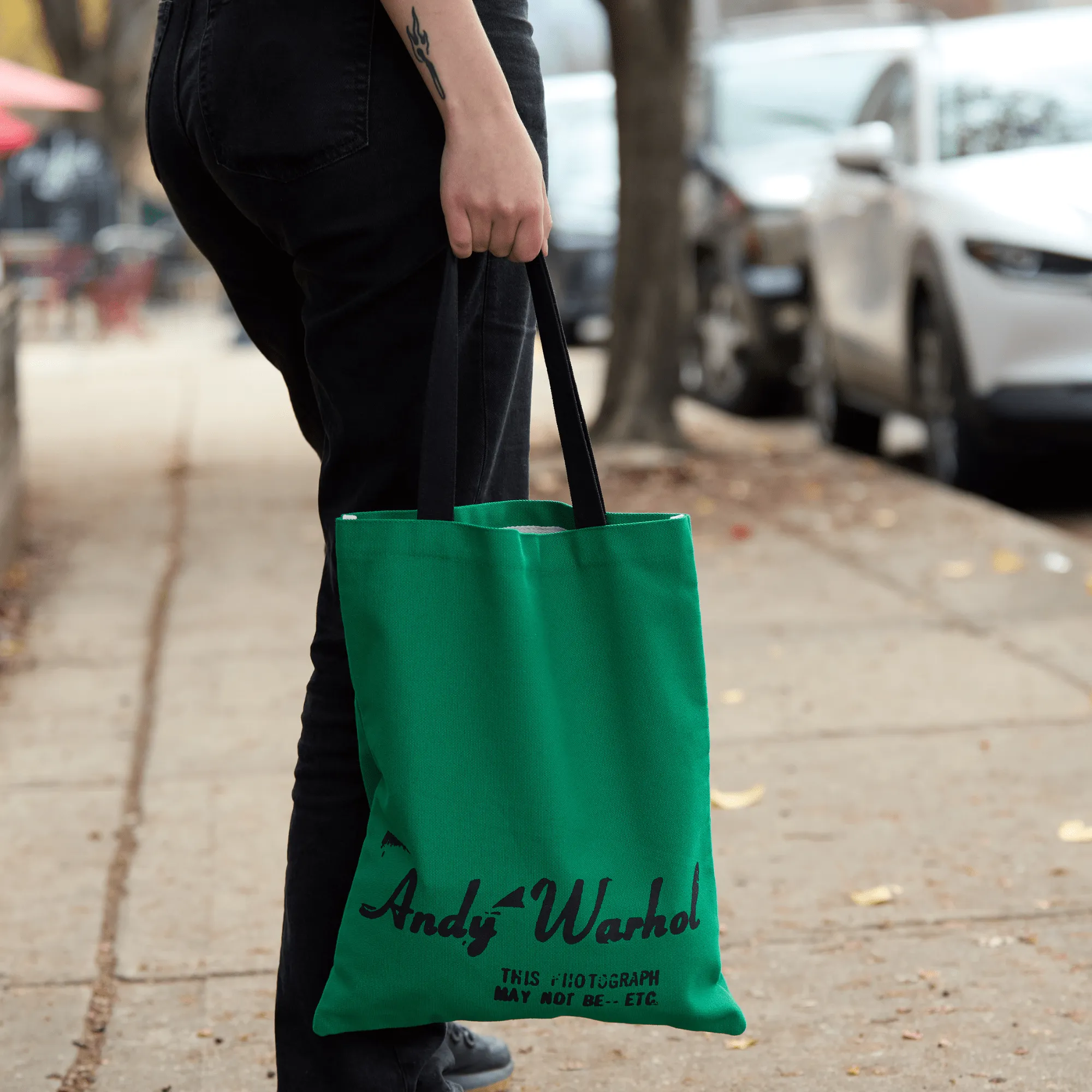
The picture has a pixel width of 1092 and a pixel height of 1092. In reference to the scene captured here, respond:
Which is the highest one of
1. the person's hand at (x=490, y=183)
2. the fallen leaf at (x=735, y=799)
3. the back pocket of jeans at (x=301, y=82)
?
the back pocket of jeans at (x=301, y=82)

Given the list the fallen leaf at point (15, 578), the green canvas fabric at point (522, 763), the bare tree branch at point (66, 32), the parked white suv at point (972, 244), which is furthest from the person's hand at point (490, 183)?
the bare tree branch at point (66, 32)

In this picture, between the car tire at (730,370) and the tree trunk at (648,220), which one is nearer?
the tree trunk at (648,220)

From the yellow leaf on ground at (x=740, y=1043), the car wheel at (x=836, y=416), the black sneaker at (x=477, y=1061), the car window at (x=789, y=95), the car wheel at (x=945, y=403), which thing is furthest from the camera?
the car window at (x=789, y=95)

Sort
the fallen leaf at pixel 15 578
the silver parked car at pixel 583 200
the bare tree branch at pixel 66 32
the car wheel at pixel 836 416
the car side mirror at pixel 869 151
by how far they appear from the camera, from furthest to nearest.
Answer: the bare tree branch at pixel 66 32
the silver parked car at pixel 583 200
the car wheel at pixel 836 416
the car side mirror at pixel 869 151
the fallen leaf at pixel 15 578

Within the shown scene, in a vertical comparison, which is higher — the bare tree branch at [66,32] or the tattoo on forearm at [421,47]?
the tattoo on forearm at [421,47]

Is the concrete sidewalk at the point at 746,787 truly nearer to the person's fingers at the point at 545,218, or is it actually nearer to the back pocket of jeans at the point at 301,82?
the person's fingers at the point at 545,218

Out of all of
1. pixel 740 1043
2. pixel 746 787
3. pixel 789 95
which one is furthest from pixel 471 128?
pixel 789 95

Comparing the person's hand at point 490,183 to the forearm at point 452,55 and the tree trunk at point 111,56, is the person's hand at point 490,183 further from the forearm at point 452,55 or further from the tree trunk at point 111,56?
the tree trunk at point 111,56

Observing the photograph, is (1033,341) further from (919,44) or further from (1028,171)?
(919,44)

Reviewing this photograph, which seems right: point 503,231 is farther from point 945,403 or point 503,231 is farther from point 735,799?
point 945,403

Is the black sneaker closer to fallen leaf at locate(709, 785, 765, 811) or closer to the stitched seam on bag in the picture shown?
the stitched seam on bag

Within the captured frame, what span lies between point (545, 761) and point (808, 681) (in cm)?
296

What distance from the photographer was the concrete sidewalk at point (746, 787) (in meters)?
2.66

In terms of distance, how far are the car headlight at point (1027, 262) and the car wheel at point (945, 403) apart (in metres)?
0.27
